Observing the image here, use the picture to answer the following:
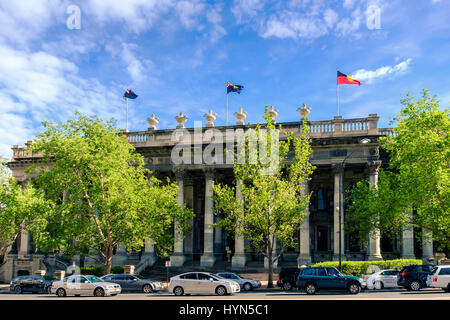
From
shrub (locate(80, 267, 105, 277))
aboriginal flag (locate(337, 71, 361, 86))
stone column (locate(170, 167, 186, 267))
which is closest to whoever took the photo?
shrub (locate(80, 267, 105, 277))

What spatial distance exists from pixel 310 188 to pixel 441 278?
23212 mm

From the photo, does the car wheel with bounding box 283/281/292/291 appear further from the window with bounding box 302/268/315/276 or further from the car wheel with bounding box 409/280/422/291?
the car wheel with bounding box 409/280/422/291

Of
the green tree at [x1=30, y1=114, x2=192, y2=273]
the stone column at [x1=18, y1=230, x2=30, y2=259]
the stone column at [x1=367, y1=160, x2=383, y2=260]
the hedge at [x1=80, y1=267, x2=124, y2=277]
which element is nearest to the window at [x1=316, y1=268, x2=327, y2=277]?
the stone column at [x1=367, y1=160, x2=383, y2=260]

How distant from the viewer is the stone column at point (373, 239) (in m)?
36.2

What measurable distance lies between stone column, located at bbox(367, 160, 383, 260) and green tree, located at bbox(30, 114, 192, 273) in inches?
722

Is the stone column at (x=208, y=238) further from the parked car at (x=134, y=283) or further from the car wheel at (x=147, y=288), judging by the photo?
the car wheel at (x=147, y=288)

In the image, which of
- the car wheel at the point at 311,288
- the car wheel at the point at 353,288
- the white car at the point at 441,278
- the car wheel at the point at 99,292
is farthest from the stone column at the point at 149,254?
the white car at the point at 441,278

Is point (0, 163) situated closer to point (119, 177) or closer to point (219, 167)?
point (119, 177)

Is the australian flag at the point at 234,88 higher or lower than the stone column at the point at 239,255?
higher

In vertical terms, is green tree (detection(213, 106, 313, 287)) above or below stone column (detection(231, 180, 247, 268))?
above

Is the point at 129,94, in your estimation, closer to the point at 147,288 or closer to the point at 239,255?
the point at 239,255

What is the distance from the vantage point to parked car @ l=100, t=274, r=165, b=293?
2950cm

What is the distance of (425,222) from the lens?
30219 mm
